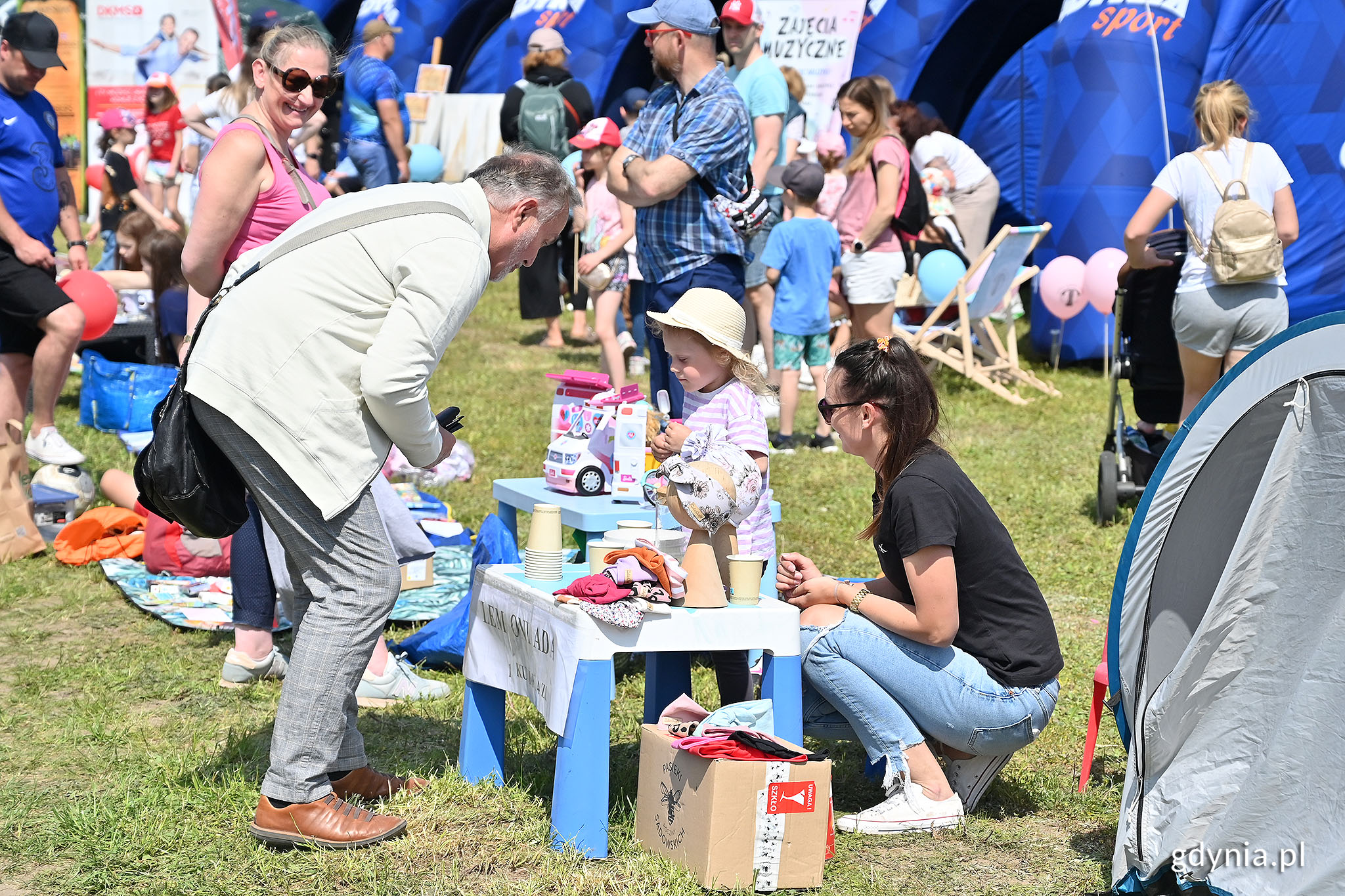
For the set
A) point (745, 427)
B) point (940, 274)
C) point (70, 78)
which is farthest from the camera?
point (70, 78)

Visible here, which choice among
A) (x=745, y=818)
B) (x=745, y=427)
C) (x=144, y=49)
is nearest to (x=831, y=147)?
(x=745, y=427)

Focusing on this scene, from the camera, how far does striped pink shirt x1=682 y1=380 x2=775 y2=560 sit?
3.52 metres

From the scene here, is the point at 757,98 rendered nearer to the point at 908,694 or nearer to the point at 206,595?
the point at 206,595

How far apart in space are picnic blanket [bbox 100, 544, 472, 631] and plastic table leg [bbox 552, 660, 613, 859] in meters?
1.81

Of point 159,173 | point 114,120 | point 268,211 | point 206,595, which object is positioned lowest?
point 206,595

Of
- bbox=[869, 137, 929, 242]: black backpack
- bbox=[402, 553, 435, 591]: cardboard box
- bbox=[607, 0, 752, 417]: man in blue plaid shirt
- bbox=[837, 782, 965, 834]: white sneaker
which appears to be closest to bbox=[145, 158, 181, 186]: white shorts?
bbox=[869, 137, 929, 242]: black backpack

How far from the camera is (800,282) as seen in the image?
7391 mm

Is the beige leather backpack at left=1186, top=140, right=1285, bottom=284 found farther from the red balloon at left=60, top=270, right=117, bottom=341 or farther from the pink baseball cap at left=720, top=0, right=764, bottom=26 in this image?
the red balloon at left=60, top=270, right=117, bottom=341

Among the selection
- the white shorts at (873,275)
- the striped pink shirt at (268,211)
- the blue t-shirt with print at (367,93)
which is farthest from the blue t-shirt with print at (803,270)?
the blue t-shirt with print at (367,93)

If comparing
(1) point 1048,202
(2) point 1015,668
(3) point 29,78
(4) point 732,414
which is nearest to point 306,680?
(4) point 732,414

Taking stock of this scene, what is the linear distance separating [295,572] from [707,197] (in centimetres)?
233

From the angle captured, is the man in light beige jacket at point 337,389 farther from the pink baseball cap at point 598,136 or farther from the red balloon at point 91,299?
the pink baseball cap at point 598,136

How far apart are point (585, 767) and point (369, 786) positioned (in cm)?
66

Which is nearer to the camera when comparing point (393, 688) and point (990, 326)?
point (393, 688)
